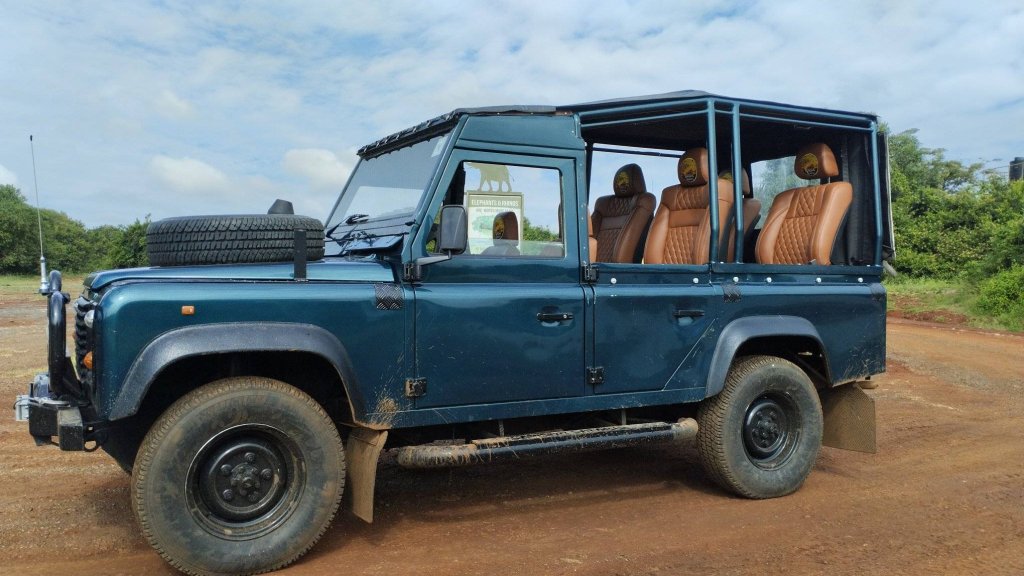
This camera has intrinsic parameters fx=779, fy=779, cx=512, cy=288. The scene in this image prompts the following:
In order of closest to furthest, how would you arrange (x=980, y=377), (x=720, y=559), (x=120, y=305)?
(x=120, y=305) < (x=720, y=559) < (x=980, y=377)

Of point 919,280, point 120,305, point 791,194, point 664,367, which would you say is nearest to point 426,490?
point 664,367

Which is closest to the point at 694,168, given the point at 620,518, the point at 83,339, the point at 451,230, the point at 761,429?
the point at 761,429

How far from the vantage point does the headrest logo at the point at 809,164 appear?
19.6 ft

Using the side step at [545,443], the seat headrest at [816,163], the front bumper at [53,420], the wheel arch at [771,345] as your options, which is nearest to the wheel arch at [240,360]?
the front bumper at [53,420]

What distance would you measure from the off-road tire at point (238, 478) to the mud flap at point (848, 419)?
3.81 meters

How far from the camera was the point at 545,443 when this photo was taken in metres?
4.44

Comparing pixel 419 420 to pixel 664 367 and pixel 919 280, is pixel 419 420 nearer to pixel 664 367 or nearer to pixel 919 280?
pixel 664 367

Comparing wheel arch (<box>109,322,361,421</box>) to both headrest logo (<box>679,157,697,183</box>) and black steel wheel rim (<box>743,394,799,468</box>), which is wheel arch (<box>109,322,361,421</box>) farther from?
headrest logo (<box>679,157,697,183</box>)

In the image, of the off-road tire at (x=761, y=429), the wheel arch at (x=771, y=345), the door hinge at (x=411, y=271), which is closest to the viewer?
the door hinge at (x=411, y=271)

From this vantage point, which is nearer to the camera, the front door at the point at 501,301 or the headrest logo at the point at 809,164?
the front door at the point at 501,301

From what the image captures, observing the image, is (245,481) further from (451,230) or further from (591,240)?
(591,240)

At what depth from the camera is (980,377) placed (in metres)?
10.4

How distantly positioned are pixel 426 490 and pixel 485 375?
148 cm

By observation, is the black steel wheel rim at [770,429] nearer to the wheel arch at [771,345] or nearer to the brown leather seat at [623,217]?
the wheel arch at [771,345]
